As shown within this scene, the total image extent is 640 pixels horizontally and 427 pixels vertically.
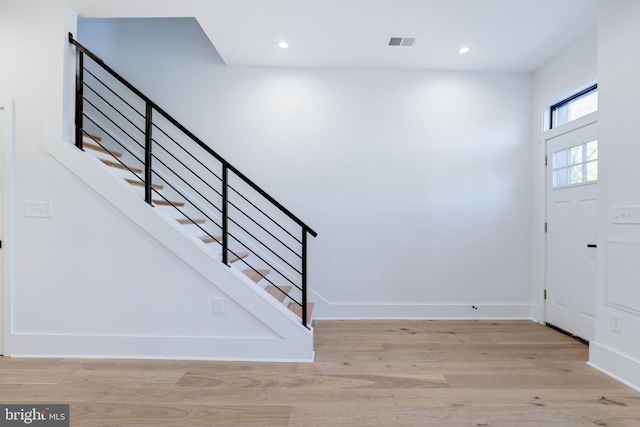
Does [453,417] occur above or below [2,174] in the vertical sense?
below

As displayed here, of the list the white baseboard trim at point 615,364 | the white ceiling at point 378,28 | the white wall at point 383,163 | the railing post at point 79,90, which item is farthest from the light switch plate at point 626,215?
the railing post at point 79,90

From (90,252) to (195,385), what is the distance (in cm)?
137

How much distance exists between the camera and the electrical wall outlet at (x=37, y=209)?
2.60 m

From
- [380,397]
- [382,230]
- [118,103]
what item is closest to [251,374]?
[380,397]

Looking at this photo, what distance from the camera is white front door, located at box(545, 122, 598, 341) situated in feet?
9.82

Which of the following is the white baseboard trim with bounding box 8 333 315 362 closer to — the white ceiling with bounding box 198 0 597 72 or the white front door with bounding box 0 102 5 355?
the white front door with bounding box 0 102 5 355

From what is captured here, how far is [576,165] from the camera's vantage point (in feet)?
10.4

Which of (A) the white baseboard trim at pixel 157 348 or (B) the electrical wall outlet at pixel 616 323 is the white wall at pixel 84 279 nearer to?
(A) the white baseboard trim at pixel 157 348

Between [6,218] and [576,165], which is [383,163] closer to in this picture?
[576,165]

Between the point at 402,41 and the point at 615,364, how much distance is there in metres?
3.14
